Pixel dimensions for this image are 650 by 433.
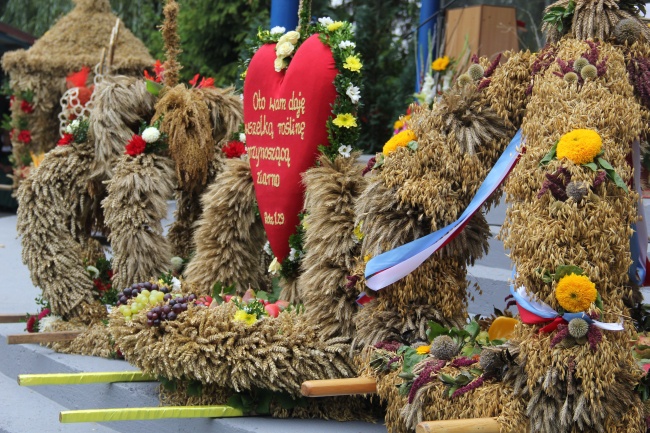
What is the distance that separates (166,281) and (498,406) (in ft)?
6.09

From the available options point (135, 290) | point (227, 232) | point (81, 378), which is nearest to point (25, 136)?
point (227, 232)

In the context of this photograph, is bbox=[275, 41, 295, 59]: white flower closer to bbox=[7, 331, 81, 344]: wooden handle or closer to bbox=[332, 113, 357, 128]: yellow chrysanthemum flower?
bbox=[332, 113, 357, 128]: yellow chrysanthemum flower

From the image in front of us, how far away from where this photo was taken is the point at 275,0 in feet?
21.7

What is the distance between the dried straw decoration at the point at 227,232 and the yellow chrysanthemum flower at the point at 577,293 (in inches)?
75.1

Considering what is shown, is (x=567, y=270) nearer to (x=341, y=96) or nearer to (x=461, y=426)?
(x=461, y=426)

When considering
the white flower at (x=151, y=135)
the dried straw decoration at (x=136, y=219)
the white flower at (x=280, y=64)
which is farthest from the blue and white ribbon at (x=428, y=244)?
the white flower at (x=151, y=135)

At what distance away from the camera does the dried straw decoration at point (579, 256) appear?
2584 millimetres

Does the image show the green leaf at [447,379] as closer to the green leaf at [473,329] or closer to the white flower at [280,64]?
the green leaf at [473,329]

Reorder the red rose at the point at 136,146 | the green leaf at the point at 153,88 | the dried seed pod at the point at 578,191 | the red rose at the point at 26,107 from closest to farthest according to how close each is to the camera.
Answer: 1. the dried seed pod at the point at 578,191
2. the red rose at the point at 136,146
3. the green leaf at the point at 153,88
4. the red rose at the point at 26,107

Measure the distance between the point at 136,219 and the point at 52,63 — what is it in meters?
5.15

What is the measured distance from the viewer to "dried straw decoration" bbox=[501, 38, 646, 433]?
2584mm

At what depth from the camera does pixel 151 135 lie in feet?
14.7

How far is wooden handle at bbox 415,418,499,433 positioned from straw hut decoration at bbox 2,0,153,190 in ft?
22.0

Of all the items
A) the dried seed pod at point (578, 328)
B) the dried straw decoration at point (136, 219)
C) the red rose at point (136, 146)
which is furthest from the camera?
the red rose at point (136, 146)
